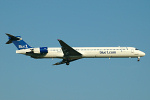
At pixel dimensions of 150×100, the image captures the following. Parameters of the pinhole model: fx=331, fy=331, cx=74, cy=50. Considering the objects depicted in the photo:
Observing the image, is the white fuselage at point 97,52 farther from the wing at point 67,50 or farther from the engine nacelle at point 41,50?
the wing at point 67,50

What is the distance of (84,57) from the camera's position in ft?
195

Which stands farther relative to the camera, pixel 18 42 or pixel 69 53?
pixel 18 42

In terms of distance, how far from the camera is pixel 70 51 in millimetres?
58156

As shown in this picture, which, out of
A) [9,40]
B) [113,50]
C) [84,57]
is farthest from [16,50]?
[113,50]

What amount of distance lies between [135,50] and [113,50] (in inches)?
167

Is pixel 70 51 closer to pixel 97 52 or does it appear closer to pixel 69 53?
pixel 69 53

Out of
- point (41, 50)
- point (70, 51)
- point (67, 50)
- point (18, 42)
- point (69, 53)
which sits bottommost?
point (69, 53)

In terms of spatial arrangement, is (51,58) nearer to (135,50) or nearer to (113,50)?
(113,50)

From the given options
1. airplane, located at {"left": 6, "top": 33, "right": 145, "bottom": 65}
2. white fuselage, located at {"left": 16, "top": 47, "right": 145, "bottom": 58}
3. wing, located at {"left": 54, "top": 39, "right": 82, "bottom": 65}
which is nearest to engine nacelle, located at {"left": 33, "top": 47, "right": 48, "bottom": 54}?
airplane, located at {"left": 6, "top": 33, "right": 145, "bottom": 65}

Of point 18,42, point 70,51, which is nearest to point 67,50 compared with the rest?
point 70,51

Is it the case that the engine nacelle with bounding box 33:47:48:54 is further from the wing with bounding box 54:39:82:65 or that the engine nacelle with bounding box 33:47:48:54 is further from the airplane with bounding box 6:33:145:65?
the wing with bounding box 54:39:82:65

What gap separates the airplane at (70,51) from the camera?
190ft

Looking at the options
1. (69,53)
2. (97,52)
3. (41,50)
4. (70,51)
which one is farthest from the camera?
(97,52)

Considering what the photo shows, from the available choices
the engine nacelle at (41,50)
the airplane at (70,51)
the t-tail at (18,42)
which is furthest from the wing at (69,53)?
the t-tail at (18,42)
